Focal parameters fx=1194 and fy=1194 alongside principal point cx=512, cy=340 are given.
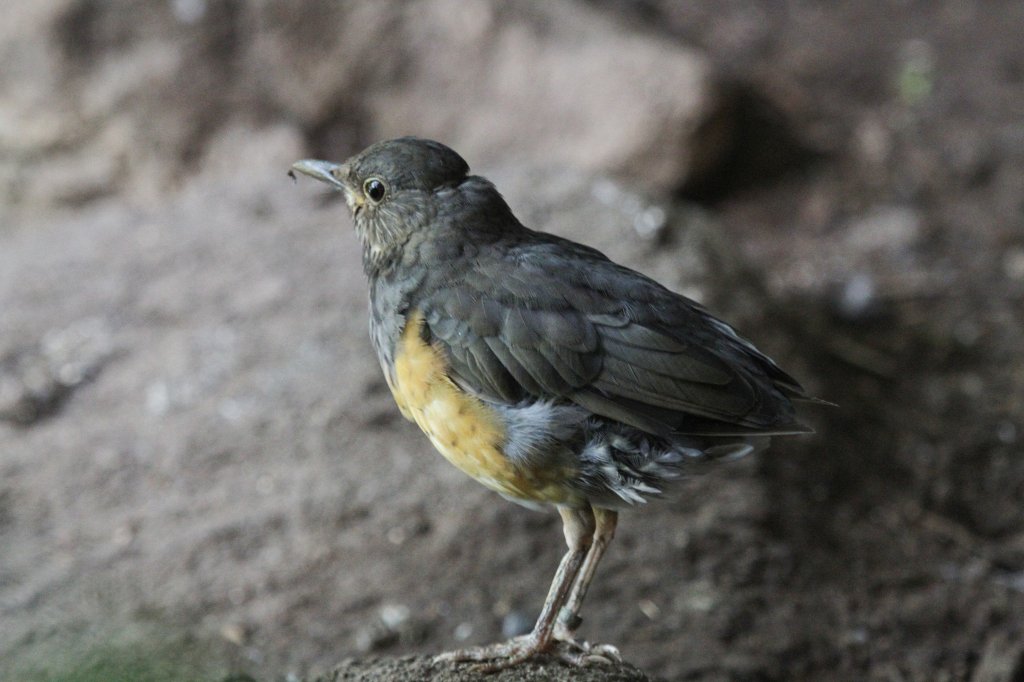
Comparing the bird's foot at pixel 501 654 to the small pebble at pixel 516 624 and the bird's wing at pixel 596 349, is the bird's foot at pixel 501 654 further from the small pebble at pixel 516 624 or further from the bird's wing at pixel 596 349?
the small pebble at pixel 516 624

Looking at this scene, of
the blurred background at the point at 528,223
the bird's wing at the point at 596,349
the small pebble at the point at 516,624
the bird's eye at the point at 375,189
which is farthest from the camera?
the blurred background at the point at 528,223

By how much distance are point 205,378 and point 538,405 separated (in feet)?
9.57

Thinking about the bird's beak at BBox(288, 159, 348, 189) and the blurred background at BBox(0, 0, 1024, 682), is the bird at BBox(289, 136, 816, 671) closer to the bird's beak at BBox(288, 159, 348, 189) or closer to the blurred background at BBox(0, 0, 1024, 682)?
the bird's beak at BBox(288, 159, 348, 189)

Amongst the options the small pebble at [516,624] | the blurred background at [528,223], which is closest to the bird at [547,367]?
the blurred background at [528,223]

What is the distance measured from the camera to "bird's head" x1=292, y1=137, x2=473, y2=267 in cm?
349

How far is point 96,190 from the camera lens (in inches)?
323

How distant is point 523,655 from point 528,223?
3126mm

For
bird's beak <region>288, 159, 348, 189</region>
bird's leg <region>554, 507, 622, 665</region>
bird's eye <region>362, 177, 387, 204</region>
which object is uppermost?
bird's beak <region>288, 159, 348, 189</region>

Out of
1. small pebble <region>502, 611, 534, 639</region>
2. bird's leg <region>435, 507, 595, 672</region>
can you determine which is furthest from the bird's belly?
small pebble <region>502, 611, 534, 639</region>

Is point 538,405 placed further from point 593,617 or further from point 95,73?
point 95,73

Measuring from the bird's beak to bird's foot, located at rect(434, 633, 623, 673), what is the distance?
1.43 meters

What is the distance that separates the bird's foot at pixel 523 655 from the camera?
341cm

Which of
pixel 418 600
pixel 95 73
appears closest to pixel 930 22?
pixel 95 73

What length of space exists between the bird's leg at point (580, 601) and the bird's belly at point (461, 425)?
21 centimetres
